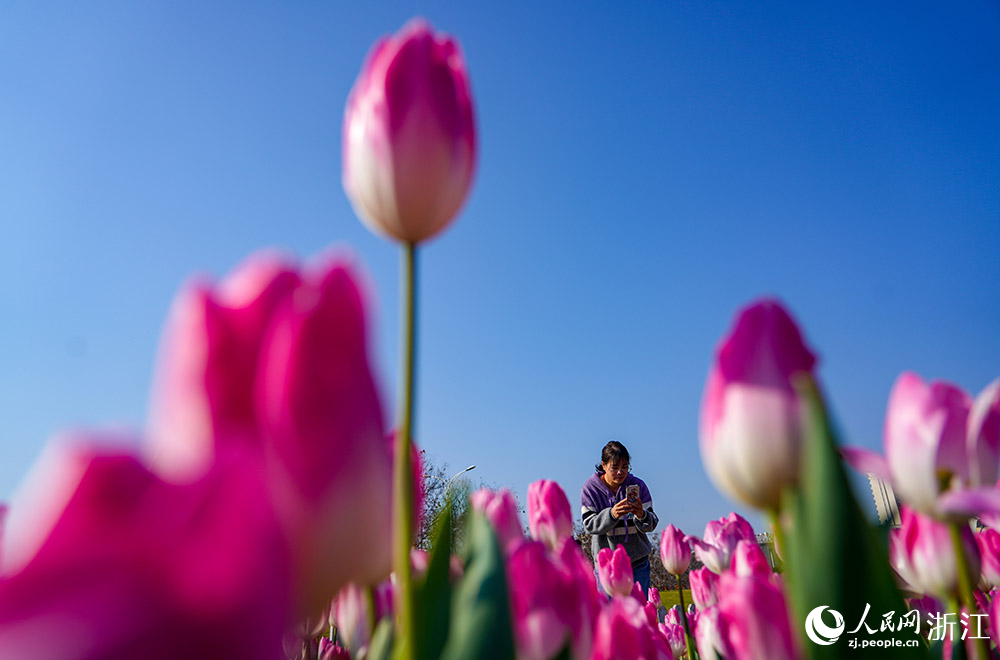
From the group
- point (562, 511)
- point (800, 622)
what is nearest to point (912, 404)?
point (800, 622)

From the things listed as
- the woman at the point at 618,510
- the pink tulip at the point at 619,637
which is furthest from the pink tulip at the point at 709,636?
the woman at the point at 618,510

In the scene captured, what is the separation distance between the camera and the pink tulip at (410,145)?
703 millimetres

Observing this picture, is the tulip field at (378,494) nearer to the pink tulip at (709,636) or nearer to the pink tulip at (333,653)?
the pink tulip at (709,636)

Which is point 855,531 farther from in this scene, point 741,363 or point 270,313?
point 270,313

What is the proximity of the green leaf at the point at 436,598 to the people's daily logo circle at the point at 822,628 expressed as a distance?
1.13 ft

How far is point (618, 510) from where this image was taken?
4.35m

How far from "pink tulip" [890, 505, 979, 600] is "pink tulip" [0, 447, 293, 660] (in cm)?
107

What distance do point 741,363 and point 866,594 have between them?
0.22 metres

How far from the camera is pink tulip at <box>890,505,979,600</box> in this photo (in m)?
1.03

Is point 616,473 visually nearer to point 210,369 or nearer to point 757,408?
point 757,408

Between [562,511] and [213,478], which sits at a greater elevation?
[213,478]

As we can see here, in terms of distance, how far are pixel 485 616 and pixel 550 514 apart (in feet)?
4.44

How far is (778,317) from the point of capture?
63cm

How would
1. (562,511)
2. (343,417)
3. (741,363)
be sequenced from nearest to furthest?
(343,417)
(741,363)
(562,511)
